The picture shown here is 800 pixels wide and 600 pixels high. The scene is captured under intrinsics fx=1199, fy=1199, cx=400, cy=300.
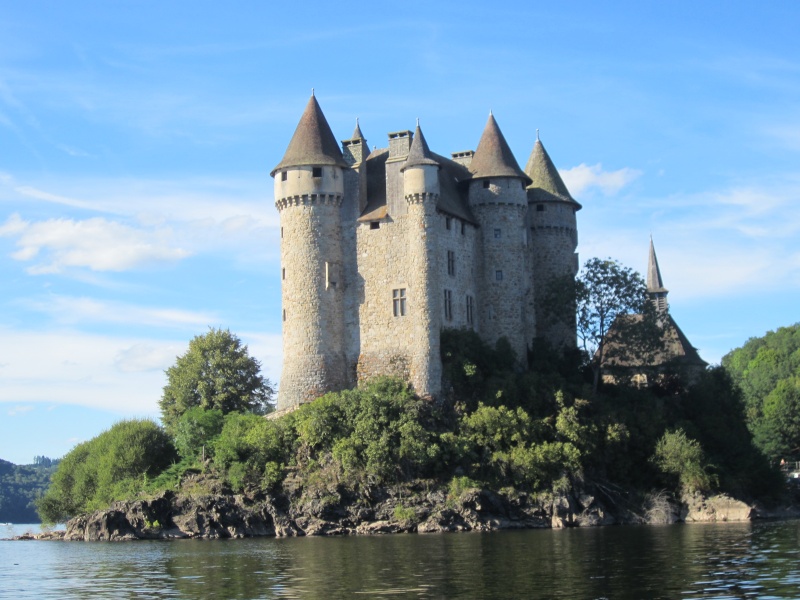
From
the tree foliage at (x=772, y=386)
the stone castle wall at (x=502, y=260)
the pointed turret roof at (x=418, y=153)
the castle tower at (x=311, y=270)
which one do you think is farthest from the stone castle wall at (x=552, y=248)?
the tree foliage at (x=772, y=386)

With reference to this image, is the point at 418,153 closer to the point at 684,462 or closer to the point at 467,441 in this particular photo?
the point at 467,441

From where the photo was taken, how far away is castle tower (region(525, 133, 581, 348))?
77688 mm

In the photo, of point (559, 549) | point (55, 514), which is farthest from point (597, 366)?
point (55, 514)

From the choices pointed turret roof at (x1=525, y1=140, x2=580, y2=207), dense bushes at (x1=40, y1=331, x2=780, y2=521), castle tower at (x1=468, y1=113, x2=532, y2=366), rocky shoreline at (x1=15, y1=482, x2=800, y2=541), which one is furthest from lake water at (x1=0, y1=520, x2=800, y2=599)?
pointed turret roof at (x1=525, y1=140, x2=580, y2=207)

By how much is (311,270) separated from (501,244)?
1183 cm

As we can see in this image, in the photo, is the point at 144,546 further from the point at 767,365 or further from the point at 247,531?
the point at 767,365

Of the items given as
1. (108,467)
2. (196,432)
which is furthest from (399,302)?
(108,467)

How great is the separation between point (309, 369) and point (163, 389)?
1440 cm

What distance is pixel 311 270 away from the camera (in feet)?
231

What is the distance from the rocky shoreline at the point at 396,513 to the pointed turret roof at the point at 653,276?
1408 inches

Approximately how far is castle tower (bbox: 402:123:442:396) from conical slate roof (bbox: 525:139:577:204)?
40.3ft

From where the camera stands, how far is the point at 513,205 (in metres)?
73.8

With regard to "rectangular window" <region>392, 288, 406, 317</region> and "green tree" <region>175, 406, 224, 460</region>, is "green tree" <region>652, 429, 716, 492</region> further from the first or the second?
"green tree" <region>175, 406, 224, 460</region>

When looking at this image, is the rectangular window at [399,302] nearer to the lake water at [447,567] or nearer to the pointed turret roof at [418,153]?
the pointed turret roof at [418,153]
